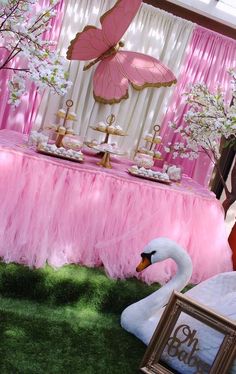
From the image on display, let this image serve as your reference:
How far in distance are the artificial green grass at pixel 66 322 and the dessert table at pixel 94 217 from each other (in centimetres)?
11

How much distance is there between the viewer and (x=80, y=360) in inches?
73.2

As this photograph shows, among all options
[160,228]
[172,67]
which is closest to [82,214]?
[160,228]

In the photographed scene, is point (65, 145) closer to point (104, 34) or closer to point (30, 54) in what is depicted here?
point (30, 54)

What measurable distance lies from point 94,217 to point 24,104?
1330 millimetres

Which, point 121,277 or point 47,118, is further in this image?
point 47,118

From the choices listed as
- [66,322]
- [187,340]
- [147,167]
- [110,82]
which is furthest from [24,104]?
[187,340]

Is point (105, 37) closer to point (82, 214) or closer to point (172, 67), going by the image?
point (172, 67)

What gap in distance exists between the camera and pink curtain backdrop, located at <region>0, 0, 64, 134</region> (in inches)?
130

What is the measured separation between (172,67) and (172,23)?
359mm

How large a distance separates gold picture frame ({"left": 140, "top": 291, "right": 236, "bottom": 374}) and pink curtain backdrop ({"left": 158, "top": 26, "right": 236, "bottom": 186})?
2182 millimetres

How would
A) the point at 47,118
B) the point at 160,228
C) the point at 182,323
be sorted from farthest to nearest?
the point at 47,118
the point at 160,228
the point at 182,323

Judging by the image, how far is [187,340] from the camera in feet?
5.95

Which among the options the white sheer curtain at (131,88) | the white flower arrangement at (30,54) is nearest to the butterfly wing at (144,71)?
the white sheer curtain at (131,88)

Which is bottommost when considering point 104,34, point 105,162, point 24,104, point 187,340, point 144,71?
point 187,340
